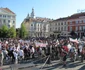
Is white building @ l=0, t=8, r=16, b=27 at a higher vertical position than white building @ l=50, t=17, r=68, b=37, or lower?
higher

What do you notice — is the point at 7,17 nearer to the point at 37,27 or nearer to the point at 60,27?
A: the point at 37,27

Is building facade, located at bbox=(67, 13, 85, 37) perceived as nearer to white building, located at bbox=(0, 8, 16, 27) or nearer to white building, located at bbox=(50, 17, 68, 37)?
white building, located at bbox=(50, 17, 68, 37)

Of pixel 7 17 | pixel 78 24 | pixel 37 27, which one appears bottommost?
pixel 78 24

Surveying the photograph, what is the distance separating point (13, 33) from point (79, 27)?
25697mm

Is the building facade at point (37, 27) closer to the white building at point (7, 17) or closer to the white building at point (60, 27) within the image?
the white building at point (7, 17)

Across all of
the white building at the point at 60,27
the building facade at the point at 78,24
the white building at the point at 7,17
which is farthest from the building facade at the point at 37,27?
the building facade at the point at 78,24

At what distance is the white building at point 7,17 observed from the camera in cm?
8020

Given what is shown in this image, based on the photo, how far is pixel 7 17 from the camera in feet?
269

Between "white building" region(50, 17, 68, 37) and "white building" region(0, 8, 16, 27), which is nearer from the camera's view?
"white building" region(50, 17, 68, 37)

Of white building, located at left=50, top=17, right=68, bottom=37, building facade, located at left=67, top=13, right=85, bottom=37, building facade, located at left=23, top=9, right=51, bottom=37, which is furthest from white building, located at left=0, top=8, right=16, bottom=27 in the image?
building facade, located at left=67, top=13, right=85, bottom=37

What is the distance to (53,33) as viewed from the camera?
81938 mm

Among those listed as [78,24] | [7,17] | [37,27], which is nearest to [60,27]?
[78,24]

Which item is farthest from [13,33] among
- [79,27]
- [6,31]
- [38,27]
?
[38,27]

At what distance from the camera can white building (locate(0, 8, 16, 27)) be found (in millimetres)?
80200
